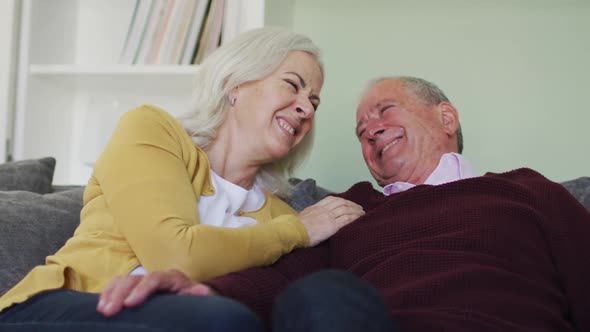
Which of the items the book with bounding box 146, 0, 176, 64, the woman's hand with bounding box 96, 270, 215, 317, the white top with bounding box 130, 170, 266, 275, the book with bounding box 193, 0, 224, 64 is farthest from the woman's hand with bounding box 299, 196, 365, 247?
the book with bounding box 146, 0, 176, 64

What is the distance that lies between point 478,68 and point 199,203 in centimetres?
129

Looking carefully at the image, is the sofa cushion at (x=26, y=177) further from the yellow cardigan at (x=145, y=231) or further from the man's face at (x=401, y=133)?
the man's face at (x=401, y=133)

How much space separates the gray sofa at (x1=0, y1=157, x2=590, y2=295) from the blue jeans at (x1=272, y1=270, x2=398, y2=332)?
928 mm

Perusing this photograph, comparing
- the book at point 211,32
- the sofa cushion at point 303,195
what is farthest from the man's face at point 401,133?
the book at point 211,32

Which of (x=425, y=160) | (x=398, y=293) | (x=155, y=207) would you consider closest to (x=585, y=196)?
(x=425, y=160)

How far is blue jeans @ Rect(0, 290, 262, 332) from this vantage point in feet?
2.99

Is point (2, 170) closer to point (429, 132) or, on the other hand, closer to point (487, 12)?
point (429, 132)

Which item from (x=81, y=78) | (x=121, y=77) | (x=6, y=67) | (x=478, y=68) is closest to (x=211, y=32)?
(x=121, y=77)

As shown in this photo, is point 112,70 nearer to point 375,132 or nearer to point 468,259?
point 375,132

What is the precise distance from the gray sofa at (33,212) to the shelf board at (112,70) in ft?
1.58

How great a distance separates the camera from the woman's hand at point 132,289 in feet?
3.19

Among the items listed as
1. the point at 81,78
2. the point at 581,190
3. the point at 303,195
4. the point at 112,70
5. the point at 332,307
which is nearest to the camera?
the point at 332,307

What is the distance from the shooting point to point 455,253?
1385 mm

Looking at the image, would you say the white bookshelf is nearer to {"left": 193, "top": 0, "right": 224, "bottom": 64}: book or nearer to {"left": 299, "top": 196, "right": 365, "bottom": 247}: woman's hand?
{"left": 193, "top": 0, "right": 224, "bottom": 64}: book
